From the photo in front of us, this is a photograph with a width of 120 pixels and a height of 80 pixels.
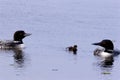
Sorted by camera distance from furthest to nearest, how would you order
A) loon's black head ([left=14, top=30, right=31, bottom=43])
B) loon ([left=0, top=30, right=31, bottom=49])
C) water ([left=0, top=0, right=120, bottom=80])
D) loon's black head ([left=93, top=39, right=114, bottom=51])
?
loon's black head ([left=14, top=30, right=31, bottom=43])
loon ([left=0, top=30, right=31, bottom=49])
loon's black head ([left=93, top=39, right=114, bottom=51])
water ([left=0, top=0, right=120, bottom=80])

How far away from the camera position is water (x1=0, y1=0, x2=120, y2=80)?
27672 mm

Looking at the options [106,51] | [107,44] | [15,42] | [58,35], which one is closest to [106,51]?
[106,51]

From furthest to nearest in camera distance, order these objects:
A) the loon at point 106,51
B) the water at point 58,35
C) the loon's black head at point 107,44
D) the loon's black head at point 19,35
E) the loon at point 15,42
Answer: the loon's black head at point 19,35 → the loon at point 15,42 → the loon's black head at point 107,44 → the loon at point 106,51 → the water at point 58,35

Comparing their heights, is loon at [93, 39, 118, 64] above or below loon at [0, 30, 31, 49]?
below

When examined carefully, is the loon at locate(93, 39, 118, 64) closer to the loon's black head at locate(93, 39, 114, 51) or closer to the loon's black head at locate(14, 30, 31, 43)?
the loon's black head at locate(93, 39, 114, 51)

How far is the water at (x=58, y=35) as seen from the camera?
90.8ft

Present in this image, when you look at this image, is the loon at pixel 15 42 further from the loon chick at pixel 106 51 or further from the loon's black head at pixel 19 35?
the loon chick at pixel 106 51

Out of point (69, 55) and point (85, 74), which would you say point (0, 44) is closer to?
point (69, 55)

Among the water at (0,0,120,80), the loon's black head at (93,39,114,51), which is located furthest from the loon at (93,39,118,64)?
the water at (0,0,120,80)

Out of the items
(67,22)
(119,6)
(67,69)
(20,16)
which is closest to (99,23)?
(67,22)

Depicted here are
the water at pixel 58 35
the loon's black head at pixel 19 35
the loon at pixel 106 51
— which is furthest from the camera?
the loon's black head at pixel 19 35

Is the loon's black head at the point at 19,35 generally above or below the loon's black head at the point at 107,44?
above

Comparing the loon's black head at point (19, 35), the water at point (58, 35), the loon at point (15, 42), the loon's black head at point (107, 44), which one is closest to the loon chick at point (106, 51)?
the loon's black head at point (107, 44)

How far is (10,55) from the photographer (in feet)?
106
